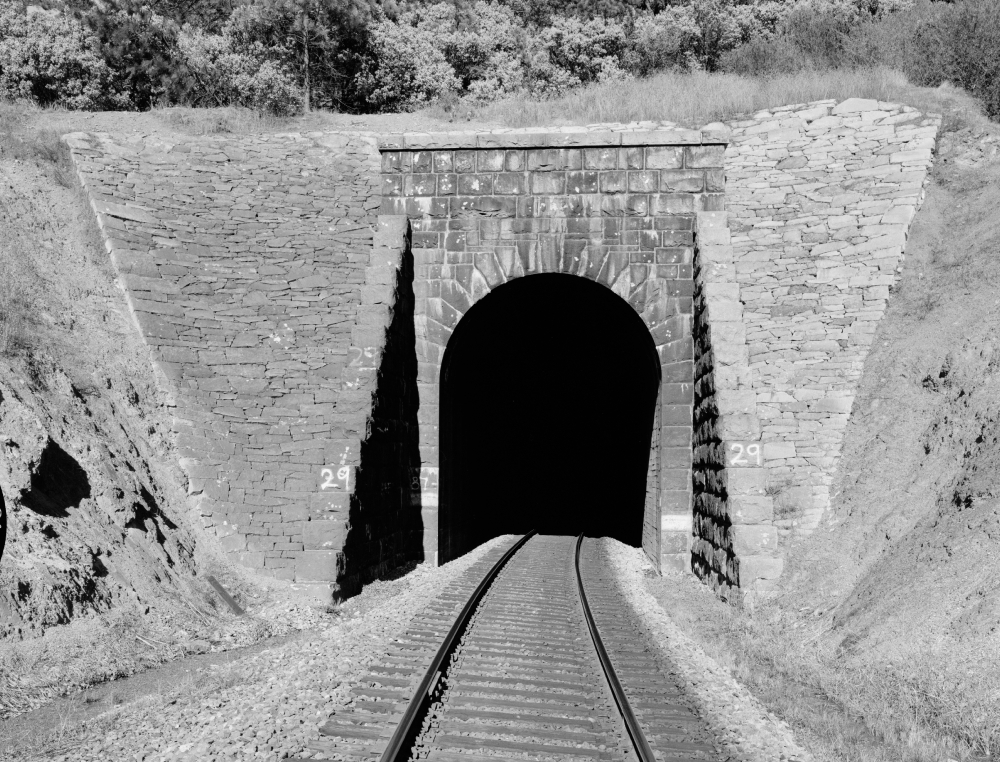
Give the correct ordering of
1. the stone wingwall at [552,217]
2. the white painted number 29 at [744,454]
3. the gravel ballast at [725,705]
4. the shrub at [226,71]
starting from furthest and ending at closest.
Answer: the shrub at [226,71] → the stone wingwall at [552,217] → the white painted number 29 at [744,454] → the gravel ballast at [725,705]

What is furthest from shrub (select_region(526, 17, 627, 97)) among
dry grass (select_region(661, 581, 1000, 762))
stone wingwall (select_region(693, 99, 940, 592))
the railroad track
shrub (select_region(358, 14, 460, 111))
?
dry grass (select_region(661, 581, 1000, 762))

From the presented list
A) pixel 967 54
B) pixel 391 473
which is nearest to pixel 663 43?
pixel 967 54

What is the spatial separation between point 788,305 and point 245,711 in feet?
37.7

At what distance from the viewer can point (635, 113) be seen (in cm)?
1795

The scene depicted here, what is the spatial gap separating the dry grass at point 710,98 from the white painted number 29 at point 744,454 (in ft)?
25.1

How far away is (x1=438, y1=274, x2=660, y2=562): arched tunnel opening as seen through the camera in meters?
17.3

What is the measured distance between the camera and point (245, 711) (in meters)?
6.46

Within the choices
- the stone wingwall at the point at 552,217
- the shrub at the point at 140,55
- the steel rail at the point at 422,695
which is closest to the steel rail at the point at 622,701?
the steel rail at the point at 422,695

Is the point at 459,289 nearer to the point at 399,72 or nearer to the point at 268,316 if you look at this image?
the point at 268,316

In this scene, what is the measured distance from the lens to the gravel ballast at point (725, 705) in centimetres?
612

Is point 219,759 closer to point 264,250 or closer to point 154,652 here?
point 154,652

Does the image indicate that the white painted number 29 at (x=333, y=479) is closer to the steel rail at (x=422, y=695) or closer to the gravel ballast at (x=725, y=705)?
the steel rail at (x=422, y=695)

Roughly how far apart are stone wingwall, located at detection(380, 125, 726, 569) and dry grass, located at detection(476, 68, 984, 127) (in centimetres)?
127

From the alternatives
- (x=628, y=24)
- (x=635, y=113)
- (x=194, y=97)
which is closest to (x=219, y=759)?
(x=635, y=113)
